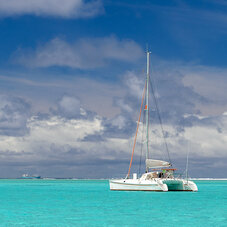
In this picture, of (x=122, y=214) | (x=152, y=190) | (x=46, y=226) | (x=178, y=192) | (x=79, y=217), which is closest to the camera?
(x=46, y=226)

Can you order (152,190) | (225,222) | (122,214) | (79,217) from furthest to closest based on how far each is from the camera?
(152,190) < (122,214) < (79,217) < (225,222)

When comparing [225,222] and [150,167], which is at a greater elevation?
[150,167]

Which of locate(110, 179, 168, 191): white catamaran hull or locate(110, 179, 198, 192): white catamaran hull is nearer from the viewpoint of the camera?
locate(110, 179, 168, 191): white catamaran hull

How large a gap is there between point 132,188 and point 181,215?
25.8 meters

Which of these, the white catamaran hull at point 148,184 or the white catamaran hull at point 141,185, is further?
the white catamaran hull at point 148,184

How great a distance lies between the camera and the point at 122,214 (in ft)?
149

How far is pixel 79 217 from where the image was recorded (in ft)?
138

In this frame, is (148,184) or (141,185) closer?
(148,184)

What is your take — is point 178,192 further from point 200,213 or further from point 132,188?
point 200,213

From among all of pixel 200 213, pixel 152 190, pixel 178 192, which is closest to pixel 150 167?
pixel 152 190

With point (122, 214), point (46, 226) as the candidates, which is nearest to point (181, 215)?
point (122, 214)

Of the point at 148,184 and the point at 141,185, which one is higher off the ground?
the point at 148,184

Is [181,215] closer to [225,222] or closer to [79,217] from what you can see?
[225,222]

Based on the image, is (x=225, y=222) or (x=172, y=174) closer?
(x=225, y=222)
